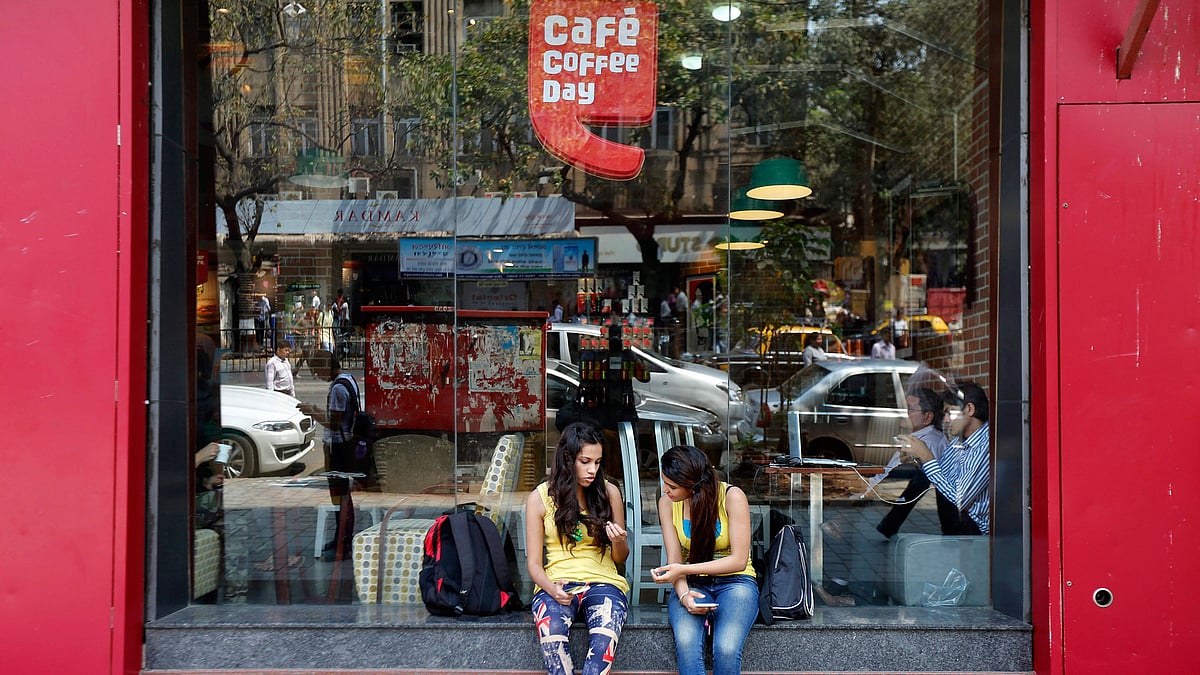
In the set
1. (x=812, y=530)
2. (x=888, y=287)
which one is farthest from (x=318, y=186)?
(x=888, y=287)

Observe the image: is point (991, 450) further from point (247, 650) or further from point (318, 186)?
point (318, 186)

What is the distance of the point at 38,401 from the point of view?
3.81 meters

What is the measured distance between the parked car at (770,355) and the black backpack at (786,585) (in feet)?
15.7

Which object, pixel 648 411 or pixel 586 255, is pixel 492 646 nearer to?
pixel 648 411

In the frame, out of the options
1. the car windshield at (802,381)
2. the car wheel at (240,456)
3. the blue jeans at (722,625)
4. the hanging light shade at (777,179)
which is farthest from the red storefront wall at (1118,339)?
the hanging light shade at (777,179)

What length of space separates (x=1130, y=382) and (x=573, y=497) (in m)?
2.52

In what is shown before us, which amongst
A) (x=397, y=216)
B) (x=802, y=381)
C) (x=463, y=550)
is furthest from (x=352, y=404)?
(x=802, y=381)

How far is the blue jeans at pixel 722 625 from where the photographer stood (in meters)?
3.66

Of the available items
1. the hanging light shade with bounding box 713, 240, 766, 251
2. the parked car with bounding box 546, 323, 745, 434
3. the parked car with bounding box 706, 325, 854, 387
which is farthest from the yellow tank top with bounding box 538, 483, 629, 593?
the hanging light shade with bounding box 713, 240, 766, 251

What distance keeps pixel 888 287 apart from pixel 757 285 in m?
1.61

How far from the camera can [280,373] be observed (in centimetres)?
688

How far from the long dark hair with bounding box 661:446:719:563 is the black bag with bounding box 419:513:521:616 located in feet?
3.13

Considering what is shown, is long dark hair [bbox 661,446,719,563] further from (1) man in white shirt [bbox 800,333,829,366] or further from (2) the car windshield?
(1) man in white shirt [bbox 800,333,829,366]

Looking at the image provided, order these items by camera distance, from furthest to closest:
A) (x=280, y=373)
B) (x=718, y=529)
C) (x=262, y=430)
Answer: (x=280, y=373) → (x=262, y=430) → (x=718, y=529)
